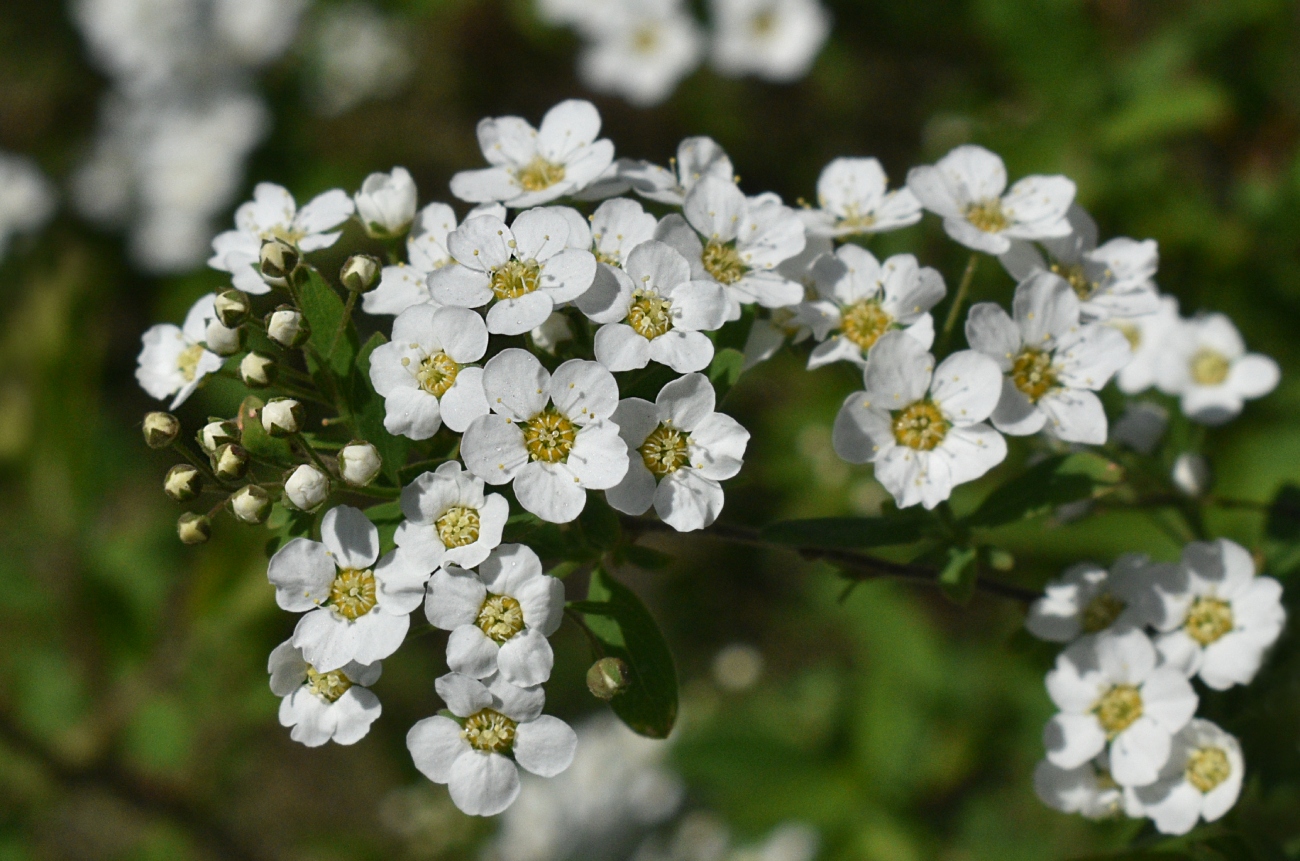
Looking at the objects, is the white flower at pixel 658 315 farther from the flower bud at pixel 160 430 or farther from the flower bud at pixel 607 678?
the flower bud at pixel 160 430

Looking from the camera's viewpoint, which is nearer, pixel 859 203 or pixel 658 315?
pixel 658 315

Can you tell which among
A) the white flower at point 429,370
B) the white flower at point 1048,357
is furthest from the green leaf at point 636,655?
the white flower at point 1048,357

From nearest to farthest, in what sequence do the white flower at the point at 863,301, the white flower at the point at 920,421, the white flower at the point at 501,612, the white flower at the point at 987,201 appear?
the white flower at the point at 501,612 < the white flower at the point at 920,421 < the white flower at the point at 863,301 < the white flower at the point at 987,201

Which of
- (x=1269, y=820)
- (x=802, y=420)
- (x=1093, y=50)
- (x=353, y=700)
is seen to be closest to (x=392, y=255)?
(x=353, y=700)

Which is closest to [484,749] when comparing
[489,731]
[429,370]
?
[489,731]

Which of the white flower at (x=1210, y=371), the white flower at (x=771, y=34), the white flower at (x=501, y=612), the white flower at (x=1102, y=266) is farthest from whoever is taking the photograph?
the white flower at (x=771, y=34)

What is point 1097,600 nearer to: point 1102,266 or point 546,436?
point 1102,266

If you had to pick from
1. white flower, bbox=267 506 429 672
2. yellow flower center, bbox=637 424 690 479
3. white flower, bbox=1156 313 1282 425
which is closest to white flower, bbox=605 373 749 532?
yellow flower center, bbox=637 424 690 479

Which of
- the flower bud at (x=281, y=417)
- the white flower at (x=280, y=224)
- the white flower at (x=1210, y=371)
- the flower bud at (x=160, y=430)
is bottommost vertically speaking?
the white flower at (x=1210, y=371)
